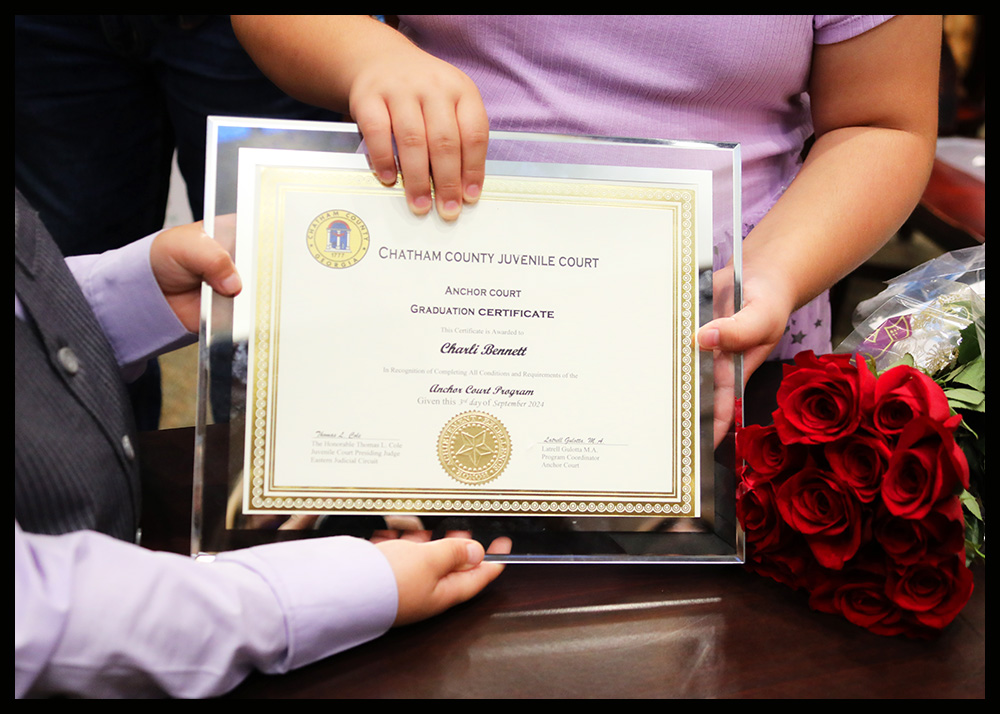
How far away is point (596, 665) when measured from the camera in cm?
46

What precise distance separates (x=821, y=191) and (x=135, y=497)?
69cm

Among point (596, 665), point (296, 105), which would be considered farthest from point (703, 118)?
point (296, 105)

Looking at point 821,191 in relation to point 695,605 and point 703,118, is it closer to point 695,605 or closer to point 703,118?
point 703,118

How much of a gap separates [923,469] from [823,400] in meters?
0.08

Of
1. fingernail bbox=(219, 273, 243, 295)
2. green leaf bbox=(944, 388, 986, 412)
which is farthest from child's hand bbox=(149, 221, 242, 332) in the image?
green leaf bbox=(944, 388, 986, 412)

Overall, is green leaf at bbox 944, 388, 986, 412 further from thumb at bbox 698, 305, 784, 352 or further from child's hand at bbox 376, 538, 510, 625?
child's hand at bbox 376, 538, 510, 625

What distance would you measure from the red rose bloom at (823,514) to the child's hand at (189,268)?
43cm

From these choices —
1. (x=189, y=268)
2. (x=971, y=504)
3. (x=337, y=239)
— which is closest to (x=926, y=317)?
(x=971, y=504)

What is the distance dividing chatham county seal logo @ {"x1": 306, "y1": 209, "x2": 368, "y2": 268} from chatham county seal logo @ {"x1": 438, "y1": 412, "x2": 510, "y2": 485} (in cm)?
15

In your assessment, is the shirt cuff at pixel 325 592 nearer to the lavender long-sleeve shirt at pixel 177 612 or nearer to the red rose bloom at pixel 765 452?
the lavender long-sleeve shirt at pixel 177 612

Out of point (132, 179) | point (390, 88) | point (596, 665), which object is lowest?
point (596, 665)

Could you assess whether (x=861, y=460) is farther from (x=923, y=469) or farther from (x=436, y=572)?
(x=436, y=572)
